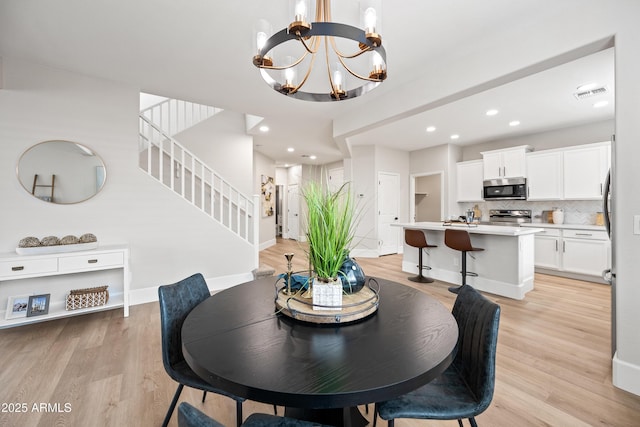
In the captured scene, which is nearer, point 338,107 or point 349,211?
point 349,211

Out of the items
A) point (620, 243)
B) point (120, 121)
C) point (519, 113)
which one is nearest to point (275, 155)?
point (120, 121)

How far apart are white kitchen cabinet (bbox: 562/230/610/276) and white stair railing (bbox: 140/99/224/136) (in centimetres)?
653

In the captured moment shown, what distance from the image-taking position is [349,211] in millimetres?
1176

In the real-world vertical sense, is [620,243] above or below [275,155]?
below

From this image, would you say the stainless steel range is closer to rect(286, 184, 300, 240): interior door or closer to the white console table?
rect(286, 184, 300, 240): interior door

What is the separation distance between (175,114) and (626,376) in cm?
635

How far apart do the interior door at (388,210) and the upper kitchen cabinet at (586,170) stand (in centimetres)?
318

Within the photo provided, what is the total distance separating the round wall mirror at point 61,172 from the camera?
2.80 meters

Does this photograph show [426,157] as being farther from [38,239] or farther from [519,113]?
[38,239]

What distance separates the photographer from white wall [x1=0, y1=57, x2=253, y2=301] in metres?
2.74

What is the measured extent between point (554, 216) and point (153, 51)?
6.47 metres

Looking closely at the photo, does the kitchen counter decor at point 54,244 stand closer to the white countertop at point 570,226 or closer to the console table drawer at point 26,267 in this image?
the console table drawer at point 26,267

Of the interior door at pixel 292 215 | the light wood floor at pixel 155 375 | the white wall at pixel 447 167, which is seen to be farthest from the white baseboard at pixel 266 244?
the white wall at pixel 447 167

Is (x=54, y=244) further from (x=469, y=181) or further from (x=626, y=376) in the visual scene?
(x=469, y=181)
